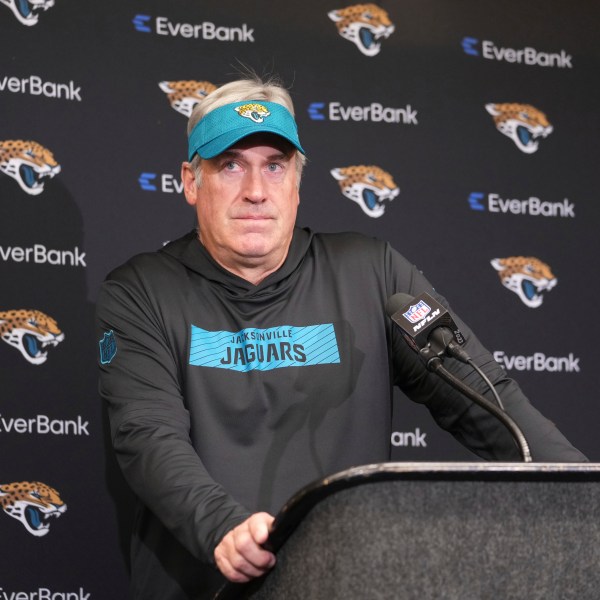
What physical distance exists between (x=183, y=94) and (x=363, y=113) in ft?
2.00

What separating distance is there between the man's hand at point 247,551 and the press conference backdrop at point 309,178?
1644 mm

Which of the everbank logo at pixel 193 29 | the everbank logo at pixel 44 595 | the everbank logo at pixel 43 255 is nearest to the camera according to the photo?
the everbank logo at pixel 44 595

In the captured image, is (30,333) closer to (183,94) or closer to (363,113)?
(183,94)

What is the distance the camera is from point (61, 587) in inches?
113

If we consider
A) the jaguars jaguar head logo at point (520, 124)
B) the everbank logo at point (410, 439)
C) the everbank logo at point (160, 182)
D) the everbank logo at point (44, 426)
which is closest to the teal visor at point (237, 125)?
the everbank logo at point (160, 182)

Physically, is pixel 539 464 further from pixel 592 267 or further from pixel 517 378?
pixel 592 267

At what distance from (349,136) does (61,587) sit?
1684 mm

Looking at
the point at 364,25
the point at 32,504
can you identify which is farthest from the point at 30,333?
the point at 364,25

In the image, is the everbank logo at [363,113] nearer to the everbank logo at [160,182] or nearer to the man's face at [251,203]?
the everbank logo at [160,182]

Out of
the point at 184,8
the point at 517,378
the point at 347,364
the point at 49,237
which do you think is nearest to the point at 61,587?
the point at 49,237

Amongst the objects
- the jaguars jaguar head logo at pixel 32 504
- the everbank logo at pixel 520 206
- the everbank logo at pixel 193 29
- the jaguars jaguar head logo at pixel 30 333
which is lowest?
the jaguars jaguar head logo at pixel 32 504

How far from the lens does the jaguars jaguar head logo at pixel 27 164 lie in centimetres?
295

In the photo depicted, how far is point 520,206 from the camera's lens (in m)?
3.42

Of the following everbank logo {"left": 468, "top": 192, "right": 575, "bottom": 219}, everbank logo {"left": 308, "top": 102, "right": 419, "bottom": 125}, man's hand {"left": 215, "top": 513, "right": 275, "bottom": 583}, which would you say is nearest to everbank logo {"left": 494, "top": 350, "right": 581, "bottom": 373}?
everbank logo {"left": 468, "top": 192, "right": 575, "bottom": 219}
